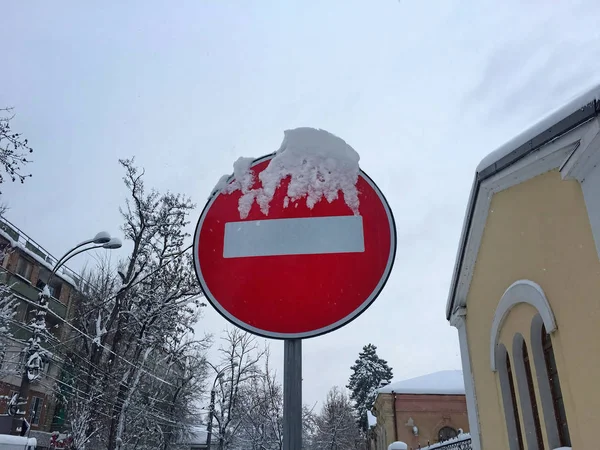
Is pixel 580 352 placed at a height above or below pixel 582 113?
below

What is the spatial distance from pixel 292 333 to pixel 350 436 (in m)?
59.4

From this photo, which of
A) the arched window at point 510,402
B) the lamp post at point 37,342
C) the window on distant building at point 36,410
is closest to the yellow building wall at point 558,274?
the arched window at point 510,402

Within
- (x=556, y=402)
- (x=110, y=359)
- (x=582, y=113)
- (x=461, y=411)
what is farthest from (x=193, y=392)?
(x=582, y=113)

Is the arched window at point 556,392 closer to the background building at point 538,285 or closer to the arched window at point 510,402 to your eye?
the background building at point 538,285

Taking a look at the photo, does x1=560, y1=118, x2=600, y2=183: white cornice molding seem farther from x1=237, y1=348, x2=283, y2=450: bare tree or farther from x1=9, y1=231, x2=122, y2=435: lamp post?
x1=237, y1=348, x2=283, y2=450: bare tree

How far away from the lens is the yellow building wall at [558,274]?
13.9 feet

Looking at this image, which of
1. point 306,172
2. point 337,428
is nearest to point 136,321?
point 306,172

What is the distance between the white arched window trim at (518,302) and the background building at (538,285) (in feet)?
0.04

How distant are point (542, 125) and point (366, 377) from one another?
56126 mm

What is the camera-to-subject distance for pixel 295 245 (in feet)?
6.51

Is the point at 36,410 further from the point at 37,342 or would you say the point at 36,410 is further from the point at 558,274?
the point at 558,274

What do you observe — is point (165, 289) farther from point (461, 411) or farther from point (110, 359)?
point (461, 411)

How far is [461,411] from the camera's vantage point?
27.0 metres

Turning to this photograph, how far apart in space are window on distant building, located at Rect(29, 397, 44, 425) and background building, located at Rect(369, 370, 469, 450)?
835 inches
